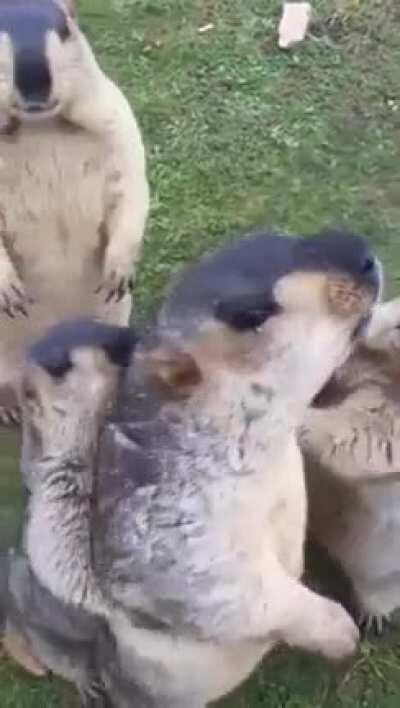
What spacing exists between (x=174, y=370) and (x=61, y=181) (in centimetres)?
117

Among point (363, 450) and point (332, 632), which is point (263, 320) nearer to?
point (363, 450)

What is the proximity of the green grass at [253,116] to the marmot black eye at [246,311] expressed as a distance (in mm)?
2075

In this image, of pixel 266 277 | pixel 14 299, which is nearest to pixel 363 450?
pixel 266 277

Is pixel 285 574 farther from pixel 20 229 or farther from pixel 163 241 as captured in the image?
pixel 163 241

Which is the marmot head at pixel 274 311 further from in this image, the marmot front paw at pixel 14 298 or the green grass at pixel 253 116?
the green grass at pixel 253 116

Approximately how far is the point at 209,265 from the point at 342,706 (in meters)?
1.40

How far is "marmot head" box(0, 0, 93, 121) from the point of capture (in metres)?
4.14

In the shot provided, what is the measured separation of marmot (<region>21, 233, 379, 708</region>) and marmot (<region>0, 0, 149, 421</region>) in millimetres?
776

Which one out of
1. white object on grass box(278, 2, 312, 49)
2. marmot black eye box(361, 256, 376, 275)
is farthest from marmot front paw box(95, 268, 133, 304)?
white object on grass box(278, 2, 312, 49)

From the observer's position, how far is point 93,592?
3.74 meters

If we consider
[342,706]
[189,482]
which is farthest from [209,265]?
[342,706]

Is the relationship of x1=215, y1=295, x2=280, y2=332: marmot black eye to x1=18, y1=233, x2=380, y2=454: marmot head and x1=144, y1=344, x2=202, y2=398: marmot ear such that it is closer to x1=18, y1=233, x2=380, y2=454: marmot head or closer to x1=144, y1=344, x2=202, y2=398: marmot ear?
x1=18, y1=233, x2=380, y2=454: marmot head

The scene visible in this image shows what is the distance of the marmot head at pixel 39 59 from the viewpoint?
163 inches

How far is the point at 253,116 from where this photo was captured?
20.1 feet
